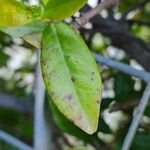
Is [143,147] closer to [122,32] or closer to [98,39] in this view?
[122,32]

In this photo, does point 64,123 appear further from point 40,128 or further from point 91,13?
point 91,13

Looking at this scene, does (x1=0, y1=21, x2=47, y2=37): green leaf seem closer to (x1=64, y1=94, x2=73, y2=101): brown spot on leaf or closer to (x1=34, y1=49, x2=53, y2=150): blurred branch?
(x1=64, y1=94, x2=73, y2=101): brown spot on leaf

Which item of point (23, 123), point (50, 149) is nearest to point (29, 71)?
point (23, 123)

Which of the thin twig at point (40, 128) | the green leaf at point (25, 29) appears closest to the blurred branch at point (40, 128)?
the thin twig at point (40, 128)

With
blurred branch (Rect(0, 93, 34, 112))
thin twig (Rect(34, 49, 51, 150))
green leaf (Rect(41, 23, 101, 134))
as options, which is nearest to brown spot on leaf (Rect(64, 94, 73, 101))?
green leaf (Rect(41, 23, 101, 134))

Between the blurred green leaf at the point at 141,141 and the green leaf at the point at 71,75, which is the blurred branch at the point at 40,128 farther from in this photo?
the green leaf at the point at 71,75

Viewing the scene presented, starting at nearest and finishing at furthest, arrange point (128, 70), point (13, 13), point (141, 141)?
1. point (13, 13)
2. point (128, 70)
3. point (141, 141)

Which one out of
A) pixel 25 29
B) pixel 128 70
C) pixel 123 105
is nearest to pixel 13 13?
pixel 25 29
